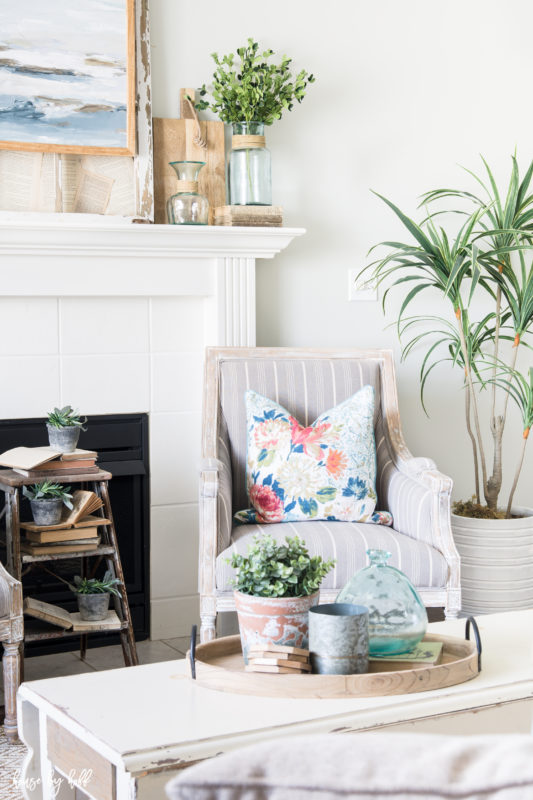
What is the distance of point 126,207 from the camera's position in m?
3.08

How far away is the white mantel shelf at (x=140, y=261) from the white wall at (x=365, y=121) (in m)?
0.19

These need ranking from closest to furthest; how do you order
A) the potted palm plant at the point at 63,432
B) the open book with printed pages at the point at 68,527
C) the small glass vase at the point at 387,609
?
the small glass vase at the point at 387,609 → the open book with printed pages at the point at 68,527 → the potted palm plant at the point at 63,432

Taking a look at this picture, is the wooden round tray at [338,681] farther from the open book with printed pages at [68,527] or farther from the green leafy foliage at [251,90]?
the green leafy foliage at [251,90]

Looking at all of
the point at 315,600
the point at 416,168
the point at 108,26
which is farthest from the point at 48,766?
the point at 416,168

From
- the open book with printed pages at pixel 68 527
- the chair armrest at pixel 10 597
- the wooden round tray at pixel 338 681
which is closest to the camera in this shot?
the wooden round tray at pixel 338 681

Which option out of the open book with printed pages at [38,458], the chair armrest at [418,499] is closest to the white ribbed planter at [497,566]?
the chair armrest at [418,499]

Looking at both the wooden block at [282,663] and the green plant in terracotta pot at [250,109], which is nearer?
the wooden block at [282,663]

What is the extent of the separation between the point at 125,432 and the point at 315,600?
1.68 meters

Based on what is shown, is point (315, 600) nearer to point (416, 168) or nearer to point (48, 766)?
point (48, 766)

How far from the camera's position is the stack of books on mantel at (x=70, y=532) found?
256 centimetres

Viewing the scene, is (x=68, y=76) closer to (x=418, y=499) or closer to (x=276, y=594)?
(x=418, y=499)

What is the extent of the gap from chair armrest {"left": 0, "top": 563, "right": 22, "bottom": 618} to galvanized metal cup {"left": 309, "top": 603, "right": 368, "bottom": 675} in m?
1.02

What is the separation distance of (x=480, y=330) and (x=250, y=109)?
1125mm

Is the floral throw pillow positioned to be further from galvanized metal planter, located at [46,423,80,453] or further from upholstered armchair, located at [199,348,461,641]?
galvanized metal planter, located at [46,423,80,453]
